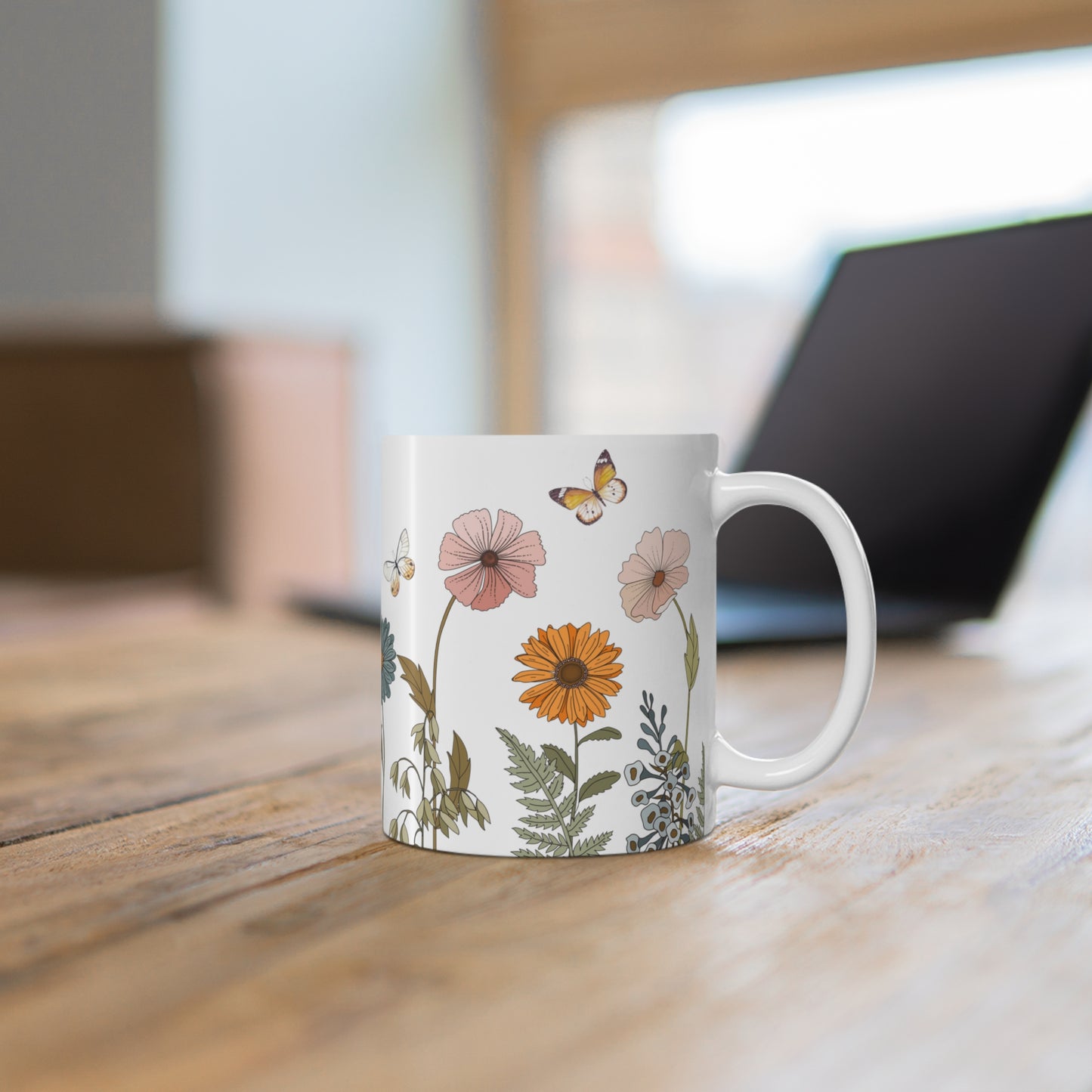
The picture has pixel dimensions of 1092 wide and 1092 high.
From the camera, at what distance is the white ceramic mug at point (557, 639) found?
0.39 m

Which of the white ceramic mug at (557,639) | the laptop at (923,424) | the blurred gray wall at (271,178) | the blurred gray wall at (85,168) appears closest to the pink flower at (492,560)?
the white ceramic mug at (557,639)

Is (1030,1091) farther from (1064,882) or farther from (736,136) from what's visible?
(736,136)

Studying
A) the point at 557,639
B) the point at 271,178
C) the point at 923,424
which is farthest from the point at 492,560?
the point at 271,178

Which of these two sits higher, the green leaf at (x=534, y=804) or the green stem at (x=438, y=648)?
the green stem at (x=438, y=648)

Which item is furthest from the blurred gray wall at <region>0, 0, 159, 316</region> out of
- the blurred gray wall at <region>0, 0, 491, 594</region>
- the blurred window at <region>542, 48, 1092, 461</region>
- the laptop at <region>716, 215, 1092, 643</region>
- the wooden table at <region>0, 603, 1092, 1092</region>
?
the wooden table at <region>0, 603, 1092, 1092</region>

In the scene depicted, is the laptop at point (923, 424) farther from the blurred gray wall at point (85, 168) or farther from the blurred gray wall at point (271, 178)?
the blurred gray wall at point (85, 168)

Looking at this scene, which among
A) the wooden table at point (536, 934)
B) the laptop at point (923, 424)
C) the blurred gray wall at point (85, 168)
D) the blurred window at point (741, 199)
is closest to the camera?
the wooden table at point (536, 934)

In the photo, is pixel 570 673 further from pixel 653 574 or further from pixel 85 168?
pixel 85 168

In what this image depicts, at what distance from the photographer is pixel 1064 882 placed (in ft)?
1.24

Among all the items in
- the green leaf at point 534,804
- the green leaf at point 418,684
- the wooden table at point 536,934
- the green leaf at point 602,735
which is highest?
the green leaf at point 418,684

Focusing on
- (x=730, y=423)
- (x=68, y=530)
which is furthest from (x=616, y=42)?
(x=68, y=530)

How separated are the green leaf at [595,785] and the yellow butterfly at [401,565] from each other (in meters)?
0.09

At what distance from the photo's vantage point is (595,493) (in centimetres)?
40

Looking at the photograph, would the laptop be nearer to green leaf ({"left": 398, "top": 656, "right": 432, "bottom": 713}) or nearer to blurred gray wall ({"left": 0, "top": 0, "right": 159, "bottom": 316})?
green leaf ({"left": 398, "top": 656, "right": 432, "bottom": 713})
